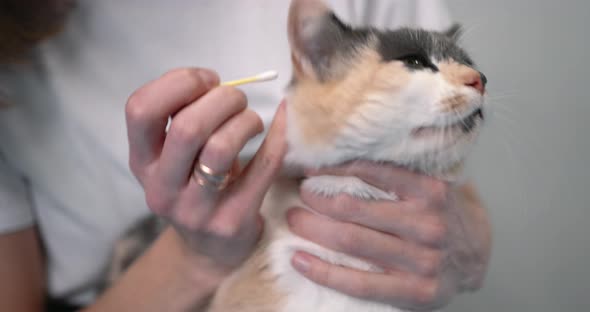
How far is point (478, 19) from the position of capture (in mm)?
708

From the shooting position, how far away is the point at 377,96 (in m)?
0.40

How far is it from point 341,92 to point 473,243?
0.33m

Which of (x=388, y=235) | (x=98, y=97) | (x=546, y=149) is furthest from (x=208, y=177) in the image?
(x=546, y=149)

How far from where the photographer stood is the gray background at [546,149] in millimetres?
716

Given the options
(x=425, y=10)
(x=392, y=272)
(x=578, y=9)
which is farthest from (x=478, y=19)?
(x=392, y=272)

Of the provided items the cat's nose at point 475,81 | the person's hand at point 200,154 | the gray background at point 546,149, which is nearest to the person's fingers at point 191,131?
the person's hand at point 200,154

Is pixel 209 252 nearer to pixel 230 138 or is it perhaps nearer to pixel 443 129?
pixel 230 138

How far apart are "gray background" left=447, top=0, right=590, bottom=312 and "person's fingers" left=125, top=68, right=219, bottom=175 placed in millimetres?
529

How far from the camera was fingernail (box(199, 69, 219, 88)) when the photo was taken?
1.36 feet

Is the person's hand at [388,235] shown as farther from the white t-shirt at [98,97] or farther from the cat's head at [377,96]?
the white t-shirt at [98,97]

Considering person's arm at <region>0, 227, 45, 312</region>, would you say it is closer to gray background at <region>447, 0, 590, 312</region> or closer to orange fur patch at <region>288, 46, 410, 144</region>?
orange fur patch at <region>288, 46, 410, 144</region>

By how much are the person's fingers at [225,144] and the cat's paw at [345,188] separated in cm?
11

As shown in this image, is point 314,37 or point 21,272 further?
point 21,272

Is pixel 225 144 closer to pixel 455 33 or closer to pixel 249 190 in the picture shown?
pixel 249 190
